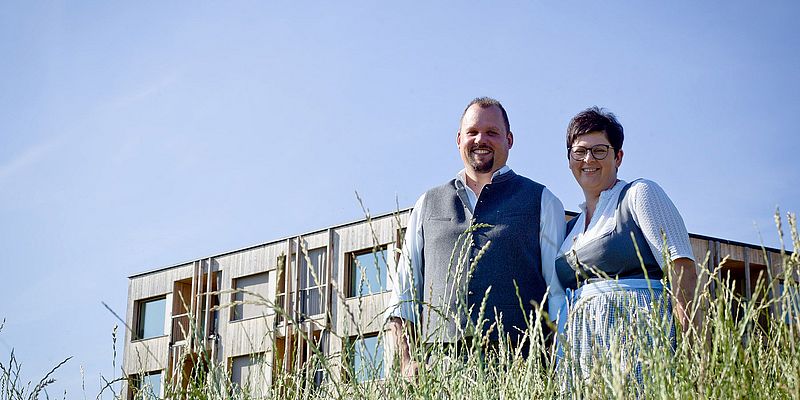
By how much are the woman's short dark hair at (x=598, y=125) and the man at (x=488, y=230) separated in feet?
1.72

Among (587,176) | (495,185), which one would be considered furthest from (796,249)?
(495,185)

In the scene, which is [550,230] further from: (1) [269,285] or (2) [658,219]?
(1) [269,285]

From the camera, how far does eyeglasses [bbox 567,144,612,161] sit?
12.4 feet

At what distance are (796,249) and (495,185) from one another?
2770 millimetres

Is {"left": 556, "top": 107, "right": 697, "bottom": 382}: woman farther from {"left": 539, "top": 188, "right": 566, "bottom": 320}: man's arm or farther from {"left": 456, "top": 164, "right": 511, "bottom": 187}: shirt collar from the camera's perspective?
{"left": 456, "top": 164, "right": 511, "bottom": 187}: shirt collar

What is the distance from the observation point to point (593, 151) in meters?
3.78

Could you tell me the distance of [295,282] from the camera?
24844 mm

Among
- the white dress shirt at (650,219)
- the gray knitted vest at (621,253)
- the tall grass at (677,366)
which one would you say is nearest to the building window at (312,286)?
the white dress shirt at (650,219)

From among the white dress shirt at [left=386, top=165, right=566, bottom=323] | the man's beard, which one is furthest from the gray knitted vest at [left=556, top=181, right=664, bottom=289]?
the man's beard

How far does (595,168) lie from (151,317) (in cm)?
2770

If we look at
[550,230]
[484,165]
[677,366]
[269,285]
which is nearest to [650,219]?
[550,230]

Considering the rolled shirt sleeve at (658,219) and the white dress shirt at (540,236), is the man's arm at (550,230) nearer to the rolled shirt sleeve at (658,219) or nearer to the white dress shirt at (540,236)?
the white dress shirt at (540,236)

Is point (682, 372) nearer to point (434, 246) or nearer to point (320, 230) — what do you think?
point (434, 246)

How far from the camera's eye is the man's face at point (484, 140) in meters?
4.48
